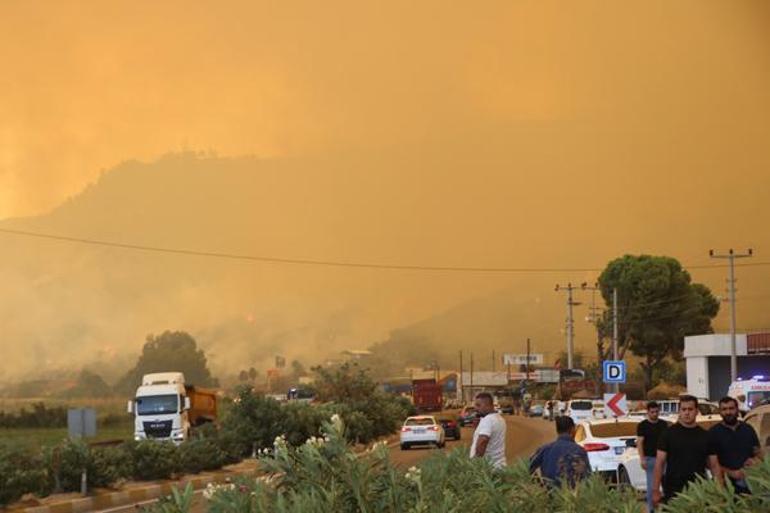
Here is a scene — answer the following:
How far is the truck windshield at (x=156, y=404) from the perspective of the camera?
40719mm

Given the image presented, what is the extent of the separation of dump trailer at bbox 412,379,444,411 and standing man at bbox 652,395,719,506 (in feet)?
246

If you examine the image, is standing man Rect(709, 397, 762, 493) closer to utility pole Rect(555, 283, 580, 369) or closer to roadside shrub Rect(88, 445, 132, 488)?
roadside shrub Rect(88, 445, 132, 488)

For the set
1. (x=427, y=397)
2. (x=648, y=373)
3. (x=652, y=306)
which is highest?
(x=652, y=306)

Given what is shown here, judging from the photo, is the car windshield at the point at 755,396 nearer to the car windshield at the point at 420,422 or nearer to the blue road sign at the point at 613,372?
the blue road sign at the point at 613,372

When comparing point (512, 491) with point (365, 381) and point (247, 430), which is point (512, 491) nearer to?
point (247, 430)

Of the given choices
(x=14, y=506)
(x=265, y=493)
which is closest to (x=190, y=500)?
(x=265, y=493)

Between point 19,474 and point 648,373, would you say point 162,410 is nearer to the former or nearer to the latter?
point 19,474

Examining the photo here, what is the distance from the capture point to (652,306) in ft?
298

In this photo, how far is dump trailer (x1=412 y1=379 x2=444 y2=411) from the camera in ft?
278

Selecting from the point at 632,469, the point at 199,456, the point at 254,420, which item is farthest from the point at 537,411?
the point at 632,469

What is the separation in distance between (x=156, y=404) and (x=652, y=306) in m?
58.5

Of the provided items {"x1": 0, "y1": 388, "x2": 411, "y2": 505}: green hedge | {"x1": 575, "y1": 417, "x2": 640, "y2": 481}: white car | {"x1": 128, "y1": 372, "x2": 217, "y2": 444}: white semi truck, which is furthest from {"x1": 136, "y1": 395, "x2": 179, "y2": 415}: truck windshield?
{"x1": 575, "y1": 417, "x2": 640, "y2": 481}: white car

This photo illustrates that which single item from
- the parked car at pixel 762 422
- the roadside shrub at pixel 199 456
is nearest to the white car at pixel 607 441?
the parked car at pixel 762 422

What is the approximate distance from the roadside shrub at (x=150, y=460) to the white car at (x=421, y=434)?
1333 centimetres
